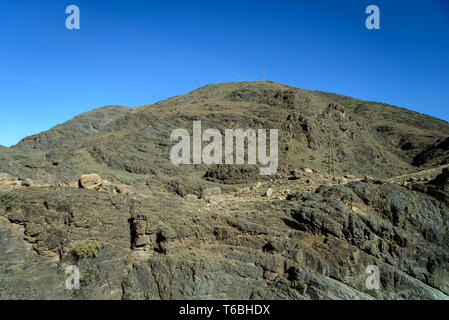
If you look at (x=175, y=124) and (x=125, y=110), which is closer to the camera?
(x=175, y=124)

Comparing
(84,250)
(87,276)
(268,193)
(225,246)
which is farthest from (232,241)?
(84,250)

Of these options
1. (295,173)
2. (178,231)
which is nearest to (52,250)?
(178,231)

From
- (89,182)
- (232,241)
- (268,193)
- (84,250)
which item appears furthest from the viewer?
(268,193)

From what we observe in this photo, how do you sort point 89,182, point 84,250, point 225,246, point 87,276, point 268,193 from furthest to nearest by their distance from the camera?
point 268,193
point 89,182
point 225,246
point 84,250
point 87,276

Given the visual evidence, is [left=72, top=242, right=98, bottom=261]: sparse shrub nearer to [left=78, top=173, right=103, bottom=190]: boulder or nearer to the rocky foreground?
the rocky foreground

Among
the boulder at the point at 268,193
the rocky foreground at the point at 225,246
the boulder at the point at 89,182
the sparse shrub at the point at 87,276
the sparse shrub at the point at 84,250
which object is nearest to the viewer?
the sparse shrub at the point at 87,276

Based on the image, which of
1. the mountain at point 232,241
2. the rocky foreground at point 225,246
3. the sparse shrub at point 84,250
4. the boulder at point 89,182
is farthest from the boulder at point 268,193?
the boulder at point 89,182

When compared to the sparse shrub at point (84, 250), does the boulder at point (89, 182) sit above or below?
above

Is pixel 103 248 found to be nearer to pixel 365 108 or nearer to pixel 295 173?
pixel 295 173

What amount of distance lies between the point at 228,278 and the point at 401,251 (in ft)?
20.6

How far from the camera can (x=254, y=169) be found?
22.8 metres

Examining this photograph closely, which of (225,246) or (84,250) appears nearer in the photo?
(84,250)

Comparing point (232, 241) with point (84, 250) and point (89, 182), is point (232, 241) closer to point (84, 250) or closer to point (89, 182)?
point (84, 250)

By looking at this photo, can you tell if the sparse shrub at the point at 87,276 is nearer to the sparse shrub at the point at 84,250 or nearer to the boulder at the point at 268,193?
the sparse shrub at the point at 84,250
